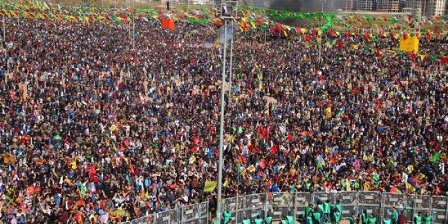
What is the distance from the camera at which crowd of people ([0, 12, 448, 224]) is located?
53.7ft

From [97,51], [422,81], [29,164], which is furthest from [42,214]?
[97,51]

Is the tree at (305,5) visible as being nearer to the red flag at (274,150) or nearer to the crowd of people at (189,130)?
the crowd of people at (189,130)

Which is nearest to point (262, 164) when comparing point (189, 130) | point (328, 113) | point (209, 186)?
point (209, 186)

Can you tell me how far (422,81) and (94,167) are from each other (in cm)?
2543

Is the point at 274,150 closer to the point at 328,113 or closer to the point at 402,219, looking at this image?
the point at 402,219

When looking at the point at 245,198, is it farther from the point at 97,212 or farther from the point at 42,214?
the point at 42,214

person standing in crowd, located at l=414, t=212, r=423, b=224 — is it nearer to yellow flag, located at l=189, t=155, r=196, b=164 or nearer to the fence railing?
the fence railing

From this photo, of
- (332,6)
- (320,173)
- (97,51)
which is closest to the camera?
(320,173)

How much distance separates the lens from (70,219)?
45.4 feet

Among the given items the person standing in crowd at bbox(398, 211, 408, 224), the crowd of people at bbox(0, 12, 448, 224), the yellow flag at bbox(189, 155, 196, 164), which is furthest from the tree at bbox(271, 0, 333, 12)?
the person standing in crowd at bbox(398, 211, 408, 224)

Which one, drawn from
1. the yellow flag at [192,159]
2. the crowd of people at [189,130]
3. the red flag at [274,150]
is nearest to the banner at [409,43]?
the crowd of people at [189,130]

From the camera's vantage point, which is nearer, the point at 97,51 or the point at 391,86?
the point at 391,86

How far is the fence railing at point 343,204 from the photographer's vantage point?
1507 cm

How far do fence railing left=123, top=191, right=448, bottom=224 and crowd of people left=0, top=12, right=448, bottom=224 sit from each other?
0.97m
